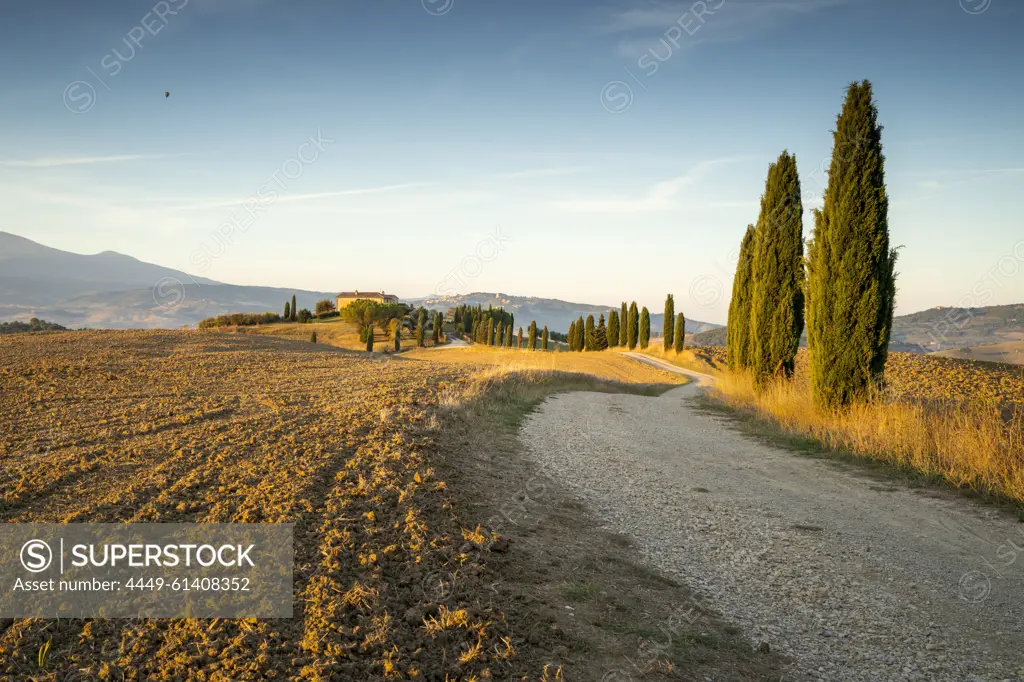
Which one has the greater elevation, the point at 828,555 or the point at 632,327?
the point at 632,327

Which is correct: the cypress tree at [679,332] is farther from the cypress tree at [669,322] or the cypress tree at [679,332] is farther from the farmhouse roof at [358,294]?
the farmhouse roof at [358,294]

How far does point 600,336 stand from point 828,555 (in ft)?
170

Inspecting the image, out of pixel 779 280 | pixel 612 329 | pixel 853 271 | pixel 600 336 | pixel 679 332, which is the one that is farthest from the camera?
pixel 600 336

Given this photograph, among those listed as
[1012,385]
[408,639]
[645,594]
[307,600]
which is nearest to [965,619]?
[645,594]

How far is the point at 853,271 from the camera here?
1122 cm

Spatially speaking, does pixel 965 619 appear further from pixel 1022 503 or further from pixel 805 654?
pixel 1022 503

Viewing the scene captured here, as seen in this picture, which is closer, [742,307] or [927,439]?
[927,439]

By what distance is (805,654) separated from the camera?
131 inches

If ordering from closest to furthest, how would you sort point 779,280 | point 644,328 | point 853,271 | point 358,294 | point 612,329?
point 853,271 < point 779,280 < point 644,328 < point 612,329 < point 358,294

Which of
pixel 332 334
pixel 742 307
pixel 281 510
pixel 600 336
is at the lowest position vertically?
pixel 332 334

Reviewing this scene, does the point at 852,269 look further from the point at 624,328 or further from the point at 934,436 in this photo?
the point at 624,328

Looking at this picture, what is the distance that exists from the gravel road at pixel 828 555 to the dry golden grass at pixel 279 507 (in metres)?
1.86

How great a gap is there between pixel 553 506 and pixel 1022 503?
515cm

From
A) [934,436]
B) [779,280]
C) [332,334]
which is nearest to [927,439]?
[934,436]
